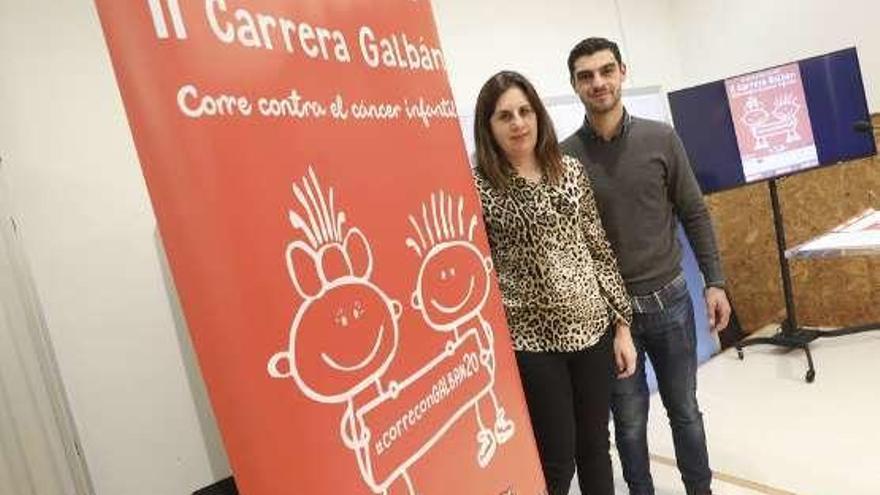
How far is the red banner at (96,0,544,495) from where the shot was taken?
2.85 feet

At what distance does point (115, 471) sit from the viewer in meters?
1.77

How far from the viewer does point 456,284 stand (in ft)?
4.33

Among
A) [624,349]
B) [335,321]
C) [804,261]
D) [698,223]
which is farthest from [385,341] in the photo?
[804,261]

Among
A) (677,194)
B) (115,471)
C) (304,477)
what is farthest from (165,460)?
(677,194)

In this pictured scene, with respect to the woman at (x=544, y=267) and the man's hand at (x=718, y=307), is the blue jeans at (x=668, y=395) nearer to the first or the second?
the man's hand at (x=718, y=307)

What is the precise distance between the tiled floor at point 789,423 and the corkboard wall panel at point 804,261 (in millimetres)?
298

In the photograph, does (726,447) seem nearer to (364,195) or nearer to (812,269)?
(812,269)

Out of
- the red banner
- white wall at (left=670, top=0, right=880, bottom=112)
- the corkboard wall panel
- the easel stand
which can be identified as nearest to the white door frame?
the red banner

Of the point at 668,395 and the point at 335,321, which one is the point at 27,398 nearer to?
the point at 335,321

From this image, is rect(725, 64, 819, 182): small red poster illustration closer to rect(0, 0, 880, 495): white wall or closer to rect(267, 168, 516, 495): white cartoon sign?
rect(267, 168, 516, 495): white cartoon sign

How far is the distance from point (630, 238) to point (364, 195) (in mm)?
985

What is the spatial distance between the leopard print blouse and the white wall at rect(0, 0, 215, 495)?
3.45 ft

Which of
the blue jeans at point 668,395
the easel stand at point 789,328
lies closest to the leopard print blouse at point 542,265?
the blue jeans at point 668,395

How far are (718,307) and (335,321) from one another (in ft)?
4.54
